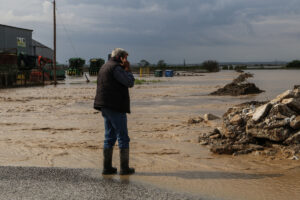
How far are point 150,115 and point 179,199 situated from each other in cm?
850

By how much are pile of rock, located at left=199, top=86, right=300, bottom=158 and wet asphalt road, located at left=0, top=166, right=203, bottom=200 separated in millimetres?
2711

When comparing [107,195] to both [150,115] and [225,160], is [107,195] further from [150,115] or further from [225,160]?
[150,115]

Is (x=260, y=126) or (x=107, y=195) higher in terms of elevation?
(x=260, y=126)

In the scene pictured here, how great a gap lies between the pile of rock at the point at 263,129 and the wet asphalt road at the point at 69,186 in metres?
2.71

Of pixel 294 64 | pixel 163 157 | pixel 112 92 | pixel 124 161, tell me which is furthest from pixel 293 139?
pixel 294 64

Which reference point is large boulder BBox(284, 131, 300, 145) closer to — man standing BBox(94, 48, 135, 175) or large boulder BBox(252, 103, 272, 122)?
large boulder BBox(252, 103, 272, 122)

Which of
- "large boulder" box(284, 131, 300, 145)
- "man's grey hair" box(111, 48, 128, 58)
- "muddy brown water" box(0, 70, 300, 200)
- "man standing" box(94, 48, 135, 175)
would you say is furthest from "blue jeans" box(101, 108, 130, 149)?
"large boulder" box(284, 131, 300, 145)

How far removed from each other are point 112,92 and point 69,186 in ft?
5.00

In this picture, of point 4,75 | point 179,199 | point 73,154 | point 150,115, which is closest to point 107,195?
point 179,199

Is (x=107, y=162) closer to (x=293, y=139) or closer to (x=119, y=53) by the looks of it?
(x=119, y=53)

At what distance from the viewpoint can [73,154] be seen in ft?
24.2

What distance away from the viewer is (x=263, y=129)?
24.3 ft

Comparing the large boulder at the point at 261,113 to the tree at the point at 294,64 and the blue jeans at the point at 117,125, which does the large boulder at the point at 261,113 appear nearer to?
the blue jeans at the point at 117,125

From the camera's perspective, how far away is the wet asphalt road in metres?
4.82
